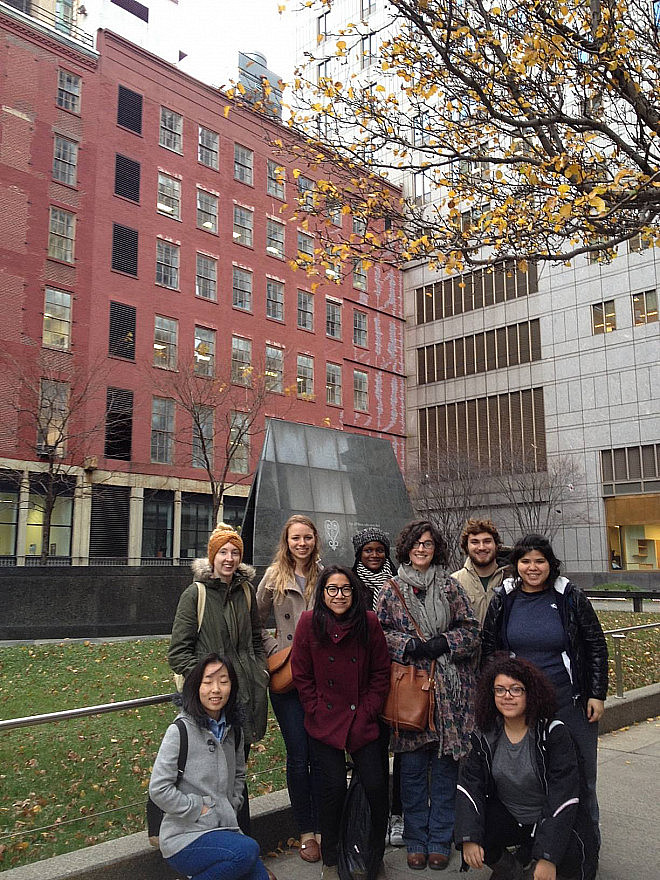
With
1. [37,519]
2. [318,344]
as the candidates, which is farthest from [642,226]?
[318,344]

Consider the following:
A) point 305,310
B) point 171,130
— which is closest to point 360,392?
point 305,310

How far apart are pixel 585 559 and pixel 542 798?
38.3m

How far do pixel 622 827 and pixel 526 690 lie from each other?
1.89 meters

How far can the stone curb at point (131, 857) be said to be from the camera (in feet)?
12.8

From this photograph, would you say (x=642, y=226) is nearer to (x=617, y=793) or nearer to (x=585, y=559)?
(x=617, y=793)

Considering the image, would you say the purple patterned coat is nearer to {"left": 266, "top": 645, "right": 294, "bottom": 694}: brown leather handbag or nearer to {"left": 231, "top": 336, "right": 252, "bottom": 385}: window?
{"left": 266, "top": 645, "right": 294, "bottom": 694}: brown leather handbag

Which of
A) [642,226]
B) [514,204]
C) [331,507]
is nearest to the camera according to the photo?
[642,226]

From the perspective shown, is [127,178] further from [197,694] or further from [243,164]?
[197,694]

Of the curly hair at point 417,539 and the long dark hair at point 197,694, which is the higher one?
the curly hair at point 417,539

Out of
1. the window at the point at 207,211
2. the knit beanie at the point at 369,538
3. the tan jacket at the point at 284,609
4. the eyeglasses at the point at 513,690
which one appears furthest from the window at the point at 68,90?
the eyeglasses at the point at 513,690

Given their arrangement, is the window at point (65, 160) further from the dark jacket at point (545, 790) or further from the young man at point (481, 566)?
the dark jacket at point (545, 790)

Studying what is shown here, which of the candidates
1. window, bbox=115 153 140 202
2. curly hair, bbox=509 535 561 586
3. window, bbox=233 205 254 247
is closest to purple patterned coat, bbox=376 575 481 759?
curly hair, bbox=509 535 561 586

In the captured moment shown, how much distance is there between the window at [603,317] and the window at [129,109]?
24.4 metres

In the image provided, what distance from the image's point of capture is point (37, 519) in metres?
29.2
